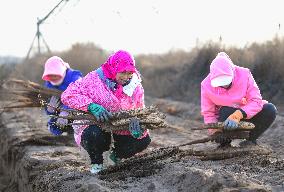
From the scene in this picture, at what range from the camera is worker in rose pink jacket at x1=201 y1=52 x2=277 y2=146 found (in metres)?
5.42

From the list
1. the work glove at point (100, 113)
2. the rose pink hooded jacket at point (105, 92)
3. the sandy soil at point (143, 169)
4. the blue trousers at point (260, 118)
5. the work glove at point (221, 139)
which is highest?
the rose pink hooded jacket at point (105, 92)

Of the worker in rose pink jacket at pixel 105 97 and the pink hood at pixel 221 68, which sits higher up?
the pink hood at pixel 221 68

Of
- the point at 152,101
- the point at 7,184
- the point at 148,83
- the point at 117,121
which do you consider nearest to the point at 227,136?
the point at 117,121

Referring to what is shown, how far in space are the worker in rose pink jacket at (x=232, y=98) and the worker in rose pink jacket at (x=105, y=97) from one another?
32.6 inches

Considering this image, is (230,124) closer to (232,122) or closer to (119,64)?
(232,122)

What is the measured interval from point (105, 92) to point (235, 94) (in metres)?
1.40

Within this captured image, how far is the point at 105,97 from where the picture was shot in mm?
5020

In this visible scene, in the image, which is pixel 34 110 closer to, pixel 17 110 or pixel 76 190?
pixel 17 110

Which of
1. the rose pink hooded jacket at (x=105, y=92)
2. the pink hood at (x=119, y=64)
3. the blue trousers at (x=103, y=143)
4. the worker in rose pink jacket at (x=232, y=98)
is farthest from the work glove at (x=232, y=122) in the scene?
the pink hood at (x=119, y=64)

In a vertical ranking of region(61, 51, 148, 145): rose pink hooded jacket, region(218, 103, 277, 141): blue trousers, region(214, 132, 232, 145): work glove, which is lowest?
region(214, 132, 232, 145): work glove

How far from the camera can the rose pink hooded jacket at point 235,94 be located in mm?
5543

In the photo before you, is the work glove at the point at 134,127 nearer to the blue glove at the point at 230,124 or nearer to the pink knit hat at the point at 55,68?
the blue glove at the point at 230,124

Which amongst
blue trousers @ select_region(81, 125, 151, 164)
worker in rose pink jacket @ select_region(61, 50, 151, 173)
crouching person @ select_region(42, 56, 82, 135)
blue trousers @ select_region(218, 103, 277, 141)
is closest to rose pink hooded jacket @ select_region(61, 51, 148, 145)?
worker in rose pink jacket @ select_region(61, 50, 151, 173)

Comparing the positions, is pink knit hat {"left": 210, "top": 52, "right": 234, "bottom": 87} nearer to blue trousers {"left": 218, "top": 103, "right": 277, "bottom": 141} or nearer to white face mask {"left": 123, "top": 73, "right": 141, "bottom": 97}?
blue trousers {"left": 218, "top": 103, "right": 277, "bottom": 141}
